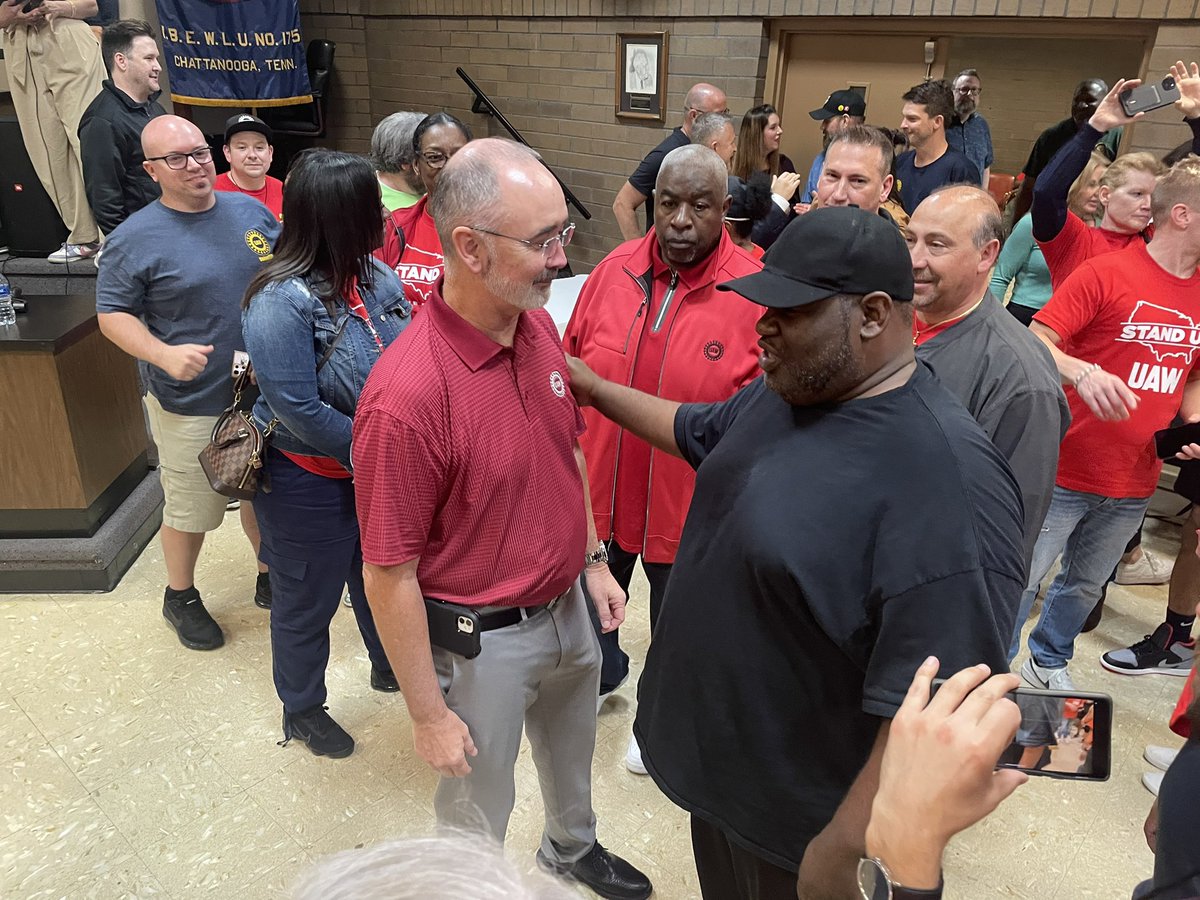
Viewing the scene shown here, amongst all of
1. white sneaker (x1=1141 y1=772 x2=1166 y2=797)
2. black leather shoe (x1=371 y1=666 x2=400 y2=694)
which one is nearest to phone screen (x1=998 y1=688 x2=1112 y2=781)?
white sneaker (x1=1141 y1=772 x2=1166 y2=797)

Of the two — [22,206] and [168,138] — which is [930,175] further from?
[22,206]

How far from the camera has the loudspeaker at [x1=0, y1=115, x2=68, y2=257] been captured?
455 centimetres

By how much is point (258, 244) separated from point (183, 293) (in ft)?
0.93

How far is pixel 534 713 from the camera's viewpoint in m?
1.80

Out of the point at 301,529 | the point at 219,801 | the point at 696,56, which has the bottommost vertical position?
the point at 219,801

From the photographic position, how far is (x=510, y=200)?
A: 1.37 meters

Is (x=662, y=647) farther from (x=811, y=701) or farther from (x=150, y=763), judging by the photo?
(x=150, y=763)


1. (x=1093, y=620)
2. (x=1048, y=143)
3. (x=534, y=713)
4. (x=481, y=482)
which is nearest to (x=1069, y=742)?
(x=481, y=482)

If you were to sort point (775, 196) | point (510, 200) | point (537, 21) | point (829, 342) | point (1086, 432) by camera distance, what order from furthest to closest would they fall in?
point (537, 21) < point (775, 196) < point (1086, 432) < point (510, 200) < point (829, 342)

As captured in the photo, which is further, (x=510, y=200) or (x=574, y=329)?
(x=574, y=329)

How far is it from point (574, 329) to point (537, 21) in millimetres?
4830

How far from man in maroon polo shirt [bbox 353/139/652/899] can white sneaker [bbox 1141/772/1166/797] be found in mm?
1832

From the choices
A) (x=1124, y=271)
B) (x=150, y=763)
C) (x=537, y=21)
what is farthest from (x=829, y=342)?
(x=537, y=21)

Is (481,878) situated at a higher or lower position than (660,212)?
lower
